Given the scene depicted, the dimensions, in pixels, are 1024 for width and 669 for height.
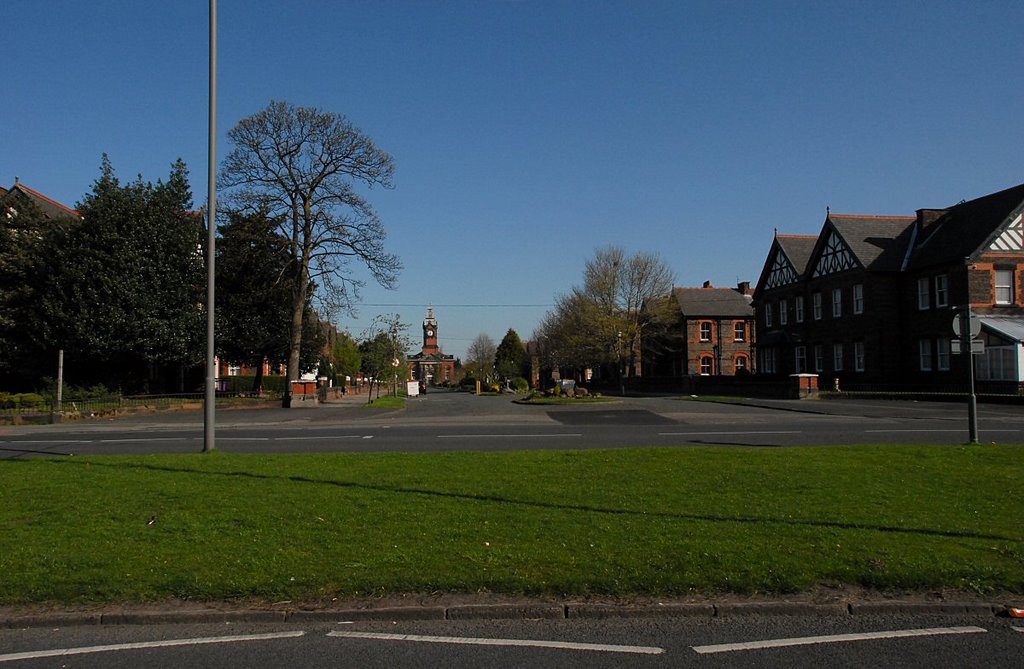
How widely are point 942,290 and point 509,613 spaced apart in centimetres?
4188

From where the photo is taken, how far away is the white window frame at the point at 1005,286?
126ft

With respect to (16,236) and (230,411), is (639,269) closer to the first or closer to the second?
(230,411)

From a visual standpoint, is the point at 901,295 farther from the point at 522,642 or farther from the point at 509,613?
the point at 522,642

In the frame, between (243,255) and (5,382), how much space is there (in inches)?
525

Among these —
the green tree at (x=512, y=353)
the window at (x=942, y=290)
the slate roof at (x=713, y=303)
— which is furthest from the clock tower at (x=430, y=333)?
the window at (x=942, y=290)

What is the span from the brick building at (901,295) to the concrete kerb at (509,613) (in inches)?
1258

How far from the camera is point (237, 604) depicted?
6.02 meters

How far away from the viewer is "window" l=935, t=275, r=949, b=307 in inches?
1575

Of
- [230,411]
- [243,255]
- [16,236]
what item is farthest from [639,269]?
[16,236]

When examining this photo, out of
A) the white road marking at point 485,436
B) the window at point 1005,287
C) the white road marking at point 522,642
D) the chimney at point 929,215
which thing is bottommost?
the white road marking at point 522,642

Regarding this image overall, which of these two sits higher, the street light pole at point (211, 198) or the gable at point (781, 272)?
the gable at point (781, 272)

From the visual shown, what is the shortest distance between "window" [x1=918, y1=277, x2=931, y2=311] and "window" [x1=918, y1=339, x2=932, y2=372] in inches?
74.7

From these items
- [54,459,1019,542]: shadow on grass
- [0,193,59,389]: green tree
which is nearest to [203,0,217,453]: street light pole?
[54,459,1019,542]: shadow on grass

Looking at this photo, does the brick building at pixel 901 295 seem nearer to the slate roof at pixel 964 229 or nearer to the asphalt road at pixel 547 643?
the slate roof at pixel 964 229
